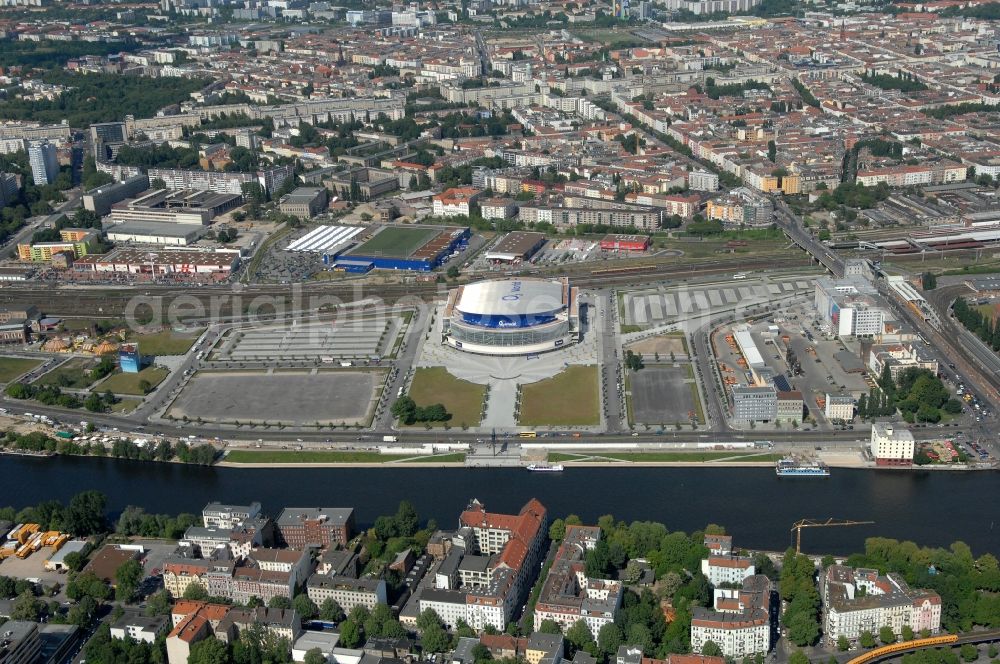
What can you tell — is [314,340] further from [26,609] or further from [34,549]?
[26,609]

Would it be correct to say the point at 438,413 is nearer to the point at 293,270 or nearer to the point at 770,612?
the point at 770,612

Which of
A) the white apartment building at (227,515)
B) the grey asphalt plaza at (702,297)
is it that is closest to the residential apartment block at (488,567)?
the white apartment building at (227,515)

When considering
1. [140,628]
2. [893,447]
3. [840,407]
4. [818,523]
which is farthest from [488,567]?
[840,407]

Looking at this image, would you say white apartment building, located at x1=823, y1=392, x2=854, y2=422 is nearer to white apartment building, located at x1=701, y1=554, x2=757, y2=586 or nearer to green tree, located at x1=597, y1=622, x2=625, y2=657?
white apartment building, located at x1=701, y1=554, x2=757, y2=586

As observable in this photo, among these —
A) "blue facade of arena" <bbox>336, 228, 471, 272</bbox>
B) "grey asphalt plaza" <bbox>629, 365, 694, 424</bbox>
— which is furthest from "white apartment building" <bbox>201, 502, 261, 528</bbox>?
"blue facade of arena" <bbox>336, 228, 471, 272</bbox>

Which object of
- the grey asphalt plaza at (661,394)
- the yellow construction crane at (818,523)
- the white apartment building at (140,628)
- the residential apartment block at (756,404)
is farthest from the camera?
the grey asphalt plaza at (661,394)

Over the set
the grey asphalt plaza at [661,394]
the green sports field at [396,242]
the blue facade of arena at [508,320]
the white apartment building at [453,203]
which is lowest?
the grey asphalt plaza at [661,394]

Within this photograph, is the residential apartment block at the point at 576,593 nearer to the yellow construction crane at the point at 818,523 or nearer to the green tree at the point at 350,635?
the green tree at the point at 350,635
